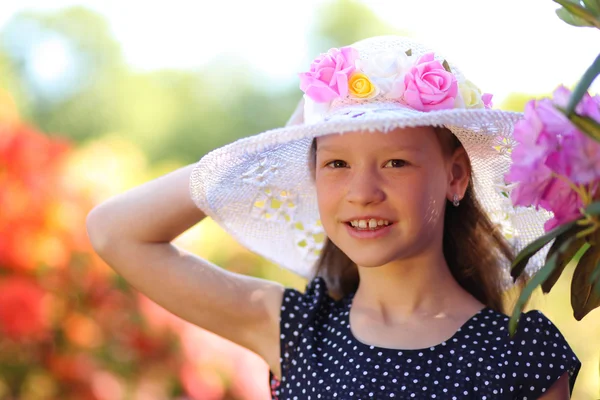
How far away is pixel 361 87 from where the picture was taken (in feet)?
6.39

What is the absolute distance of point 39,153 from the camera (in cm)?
397

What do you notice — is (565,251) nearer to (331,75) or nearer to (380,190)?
(380,190)

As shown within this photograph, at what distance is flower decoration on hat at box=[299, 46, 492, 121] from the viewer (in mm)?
1924

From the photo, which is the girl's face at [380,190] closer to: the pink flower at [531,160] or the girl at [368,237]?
the girl at [368,237]

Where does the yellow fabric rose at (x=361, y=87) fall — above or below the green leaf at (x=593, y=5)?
below

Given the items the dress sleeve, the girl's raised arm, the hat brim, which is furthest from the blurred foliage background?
the girl's raised arm

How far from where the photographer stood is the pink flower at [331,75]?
1961 millimetres

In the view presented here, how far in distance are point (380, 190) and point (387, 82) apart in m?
0.25

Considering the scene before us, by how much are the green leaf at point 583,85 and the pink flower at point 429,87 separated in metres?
0.61

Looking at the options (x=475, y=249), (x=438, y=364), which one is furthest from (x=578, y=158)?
(x=475, y=249)

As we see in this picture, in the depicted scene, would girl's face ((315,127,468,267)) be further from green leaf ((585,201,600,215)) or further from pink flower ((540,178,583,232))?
green leaf ((585,201,600,215))

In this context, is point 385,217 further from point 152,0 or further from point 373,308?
point 152,0

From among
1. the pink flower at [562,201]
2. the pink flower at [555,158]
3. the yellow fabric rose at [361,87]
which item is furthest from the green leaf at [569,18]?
the yellow fabric rose at [361,87]

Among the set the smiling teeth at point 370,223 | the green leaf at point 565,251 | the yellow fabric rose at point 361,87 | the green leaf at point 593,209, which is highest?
the green leaf at point 593,209
